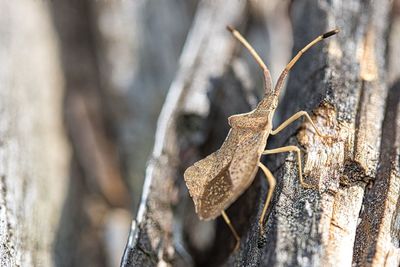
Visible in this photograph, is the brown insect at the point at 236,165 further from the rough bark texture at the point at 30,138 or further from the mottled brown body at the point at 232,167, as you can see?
the rough bark texture at the point at 30,138

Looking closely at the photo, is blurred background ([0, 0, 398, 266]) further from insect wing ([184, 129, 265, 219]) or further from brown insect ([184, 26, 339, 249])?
insect wing ([184, 129, 265, 219])

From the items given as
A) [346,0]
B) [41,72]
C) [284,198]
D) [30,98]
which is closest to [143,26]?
[41,72]

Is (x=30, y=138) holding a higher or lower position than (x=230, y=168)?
higher

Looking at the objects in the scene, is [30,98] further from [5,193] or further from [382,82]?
[382,82]

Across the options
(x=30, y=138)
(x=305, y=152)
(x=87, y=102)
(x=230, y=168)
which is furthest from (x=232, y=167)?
(x=87, y=102)

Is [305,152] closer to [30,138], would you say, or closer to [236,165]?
[236,165]

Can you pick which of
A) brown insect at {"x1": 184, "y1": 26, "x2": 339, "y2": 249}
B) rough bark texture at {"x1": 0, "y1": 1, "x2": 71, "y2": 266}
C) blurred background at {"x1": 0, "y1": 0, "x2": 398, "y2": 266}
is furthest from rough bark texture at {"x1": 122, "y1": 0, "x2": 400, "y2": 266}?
rough bark texture at {"x1": 0, "y1": 1, "x2": 71, "y2": 266}
